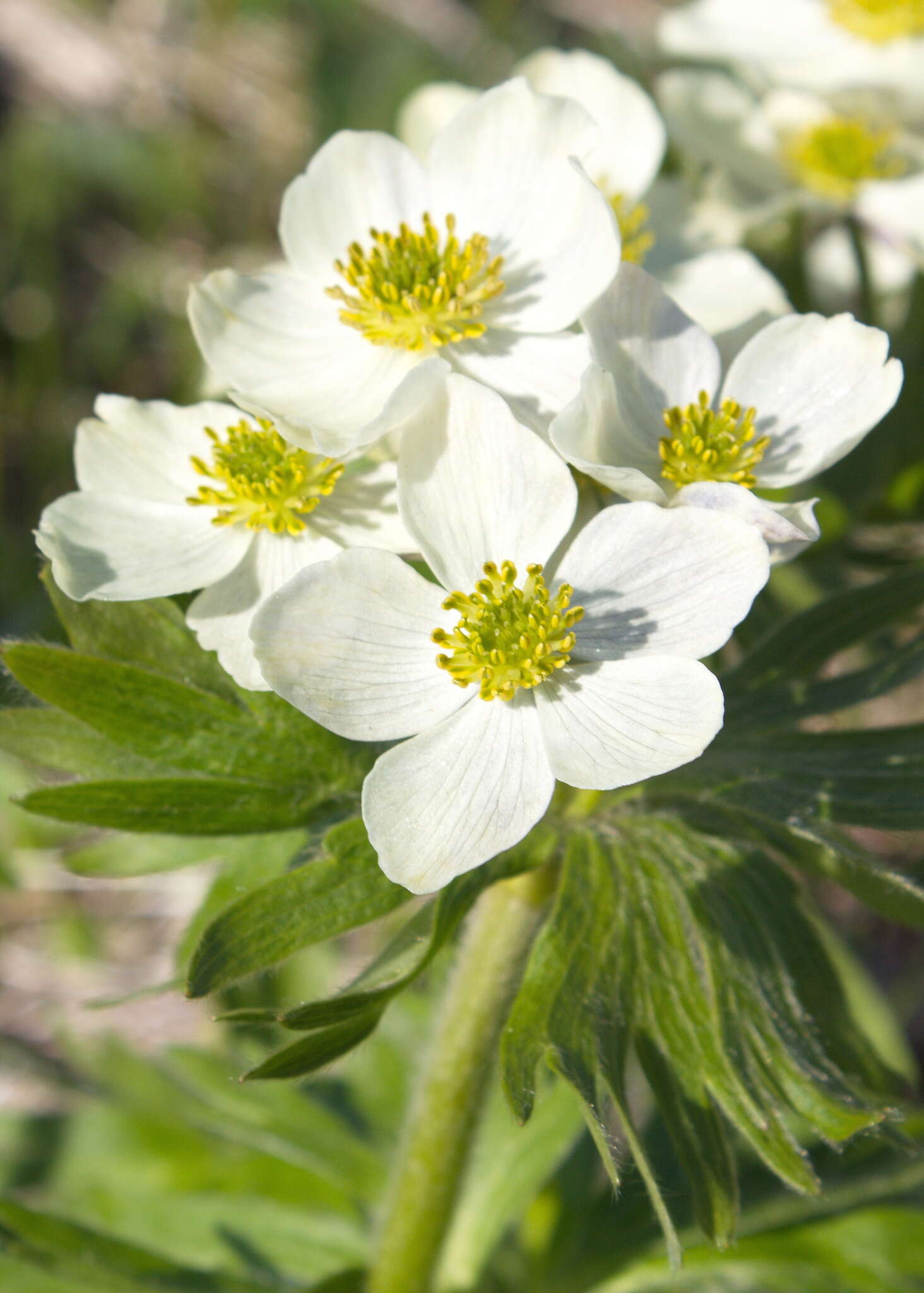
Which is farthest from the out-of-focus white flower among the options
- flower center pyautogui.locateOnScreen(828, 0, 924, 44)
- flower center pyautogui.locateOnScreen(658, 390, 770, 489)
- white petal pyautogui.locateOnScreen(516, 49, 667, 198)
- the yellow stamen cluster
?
flower center pyautogui.locateOnScreen(658, 390, 770, 489)

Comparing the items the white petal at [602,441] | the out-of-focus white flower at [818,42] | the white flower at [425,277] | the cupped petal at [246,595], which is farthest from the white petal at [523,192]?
the out-of-focus white flower at [818,42]

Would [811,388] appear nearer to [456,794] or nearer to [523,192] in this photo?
[523,192]

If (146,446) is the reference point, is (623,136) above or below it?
above

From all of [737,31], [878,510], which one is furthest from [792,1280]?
[737,31]

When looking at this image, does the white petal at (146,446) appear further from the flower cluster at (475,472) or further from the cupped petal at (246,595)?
the cupped petal at (246,595)

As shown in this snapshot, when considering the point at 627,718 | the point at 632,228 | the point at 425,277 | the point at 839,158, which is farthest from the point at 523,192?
the point at 839,158

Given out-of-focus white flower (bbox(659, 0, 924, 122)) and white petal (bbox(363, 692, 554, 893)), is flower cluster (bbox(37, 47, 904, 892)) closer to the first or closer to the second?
white petal (bbox(363, 692, 554, 893))
